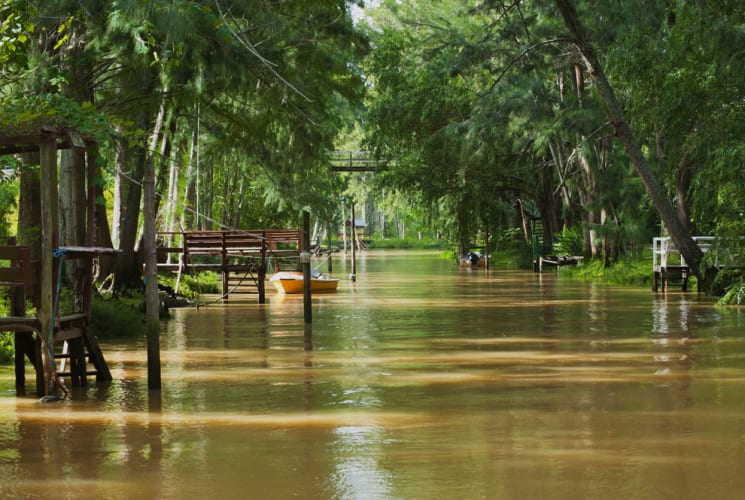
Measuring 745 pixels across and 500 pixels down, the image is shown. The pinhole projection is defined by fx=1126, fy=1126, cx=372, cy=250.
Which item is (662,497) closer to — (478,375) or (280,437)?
(280,437)

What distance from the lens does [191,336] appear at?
798 inches

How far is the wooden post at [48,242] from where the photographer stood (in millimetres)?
11875

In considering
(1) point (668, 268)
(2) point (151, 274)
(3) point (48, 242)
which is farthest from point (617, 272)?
(3) point (48, 242)

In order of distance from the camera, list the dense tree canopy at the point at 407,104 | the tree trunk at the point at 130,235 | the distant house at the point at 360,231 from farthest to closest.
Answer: the distant house at the point at 360,231 → the tree trunk at the point at 130,235 → the dense tree canopy at the point at 407,104

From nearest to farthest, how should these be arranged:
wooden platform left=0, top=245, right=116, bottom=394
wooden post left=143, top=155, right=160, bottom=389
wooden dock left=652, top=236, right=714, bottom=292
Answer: wooden platform left=0, top=245, right=116, bottom=394 < wooden post left=143, top=155, right=160, bottom=389 < wooden dock left=652, top=236, right=714, bottom=292

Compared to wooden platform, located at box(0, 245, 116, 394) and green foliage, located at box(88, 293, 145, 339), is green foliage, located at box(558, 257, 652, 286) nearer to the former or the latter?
green foliage, located at box(88, 293, 145, 339)

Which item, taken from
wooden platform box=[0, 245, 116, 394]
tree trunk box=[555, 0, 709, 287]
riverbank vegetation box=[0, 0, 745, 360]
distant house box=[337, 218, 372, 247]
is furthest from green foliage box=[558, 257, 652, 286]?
distant house box=[337, 218, 372, 247]

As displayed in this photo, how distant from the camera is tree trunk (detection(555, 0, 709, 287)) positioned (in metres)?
25.8

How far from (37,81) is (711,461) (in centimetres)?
1180

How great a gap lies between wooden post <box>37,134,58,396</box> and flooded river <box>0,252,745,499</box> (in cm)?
75

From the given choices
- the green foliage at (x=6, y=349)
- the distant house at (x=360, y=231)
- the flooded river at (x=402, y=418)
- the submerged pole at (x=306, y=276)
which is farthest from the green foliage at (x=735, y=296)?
the distant house at (x=360, y=231)

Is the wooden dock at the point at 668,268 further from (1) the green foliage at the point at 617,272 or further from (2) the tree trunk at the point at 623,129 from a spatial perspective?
(1) the green foliage at the point at 617,272

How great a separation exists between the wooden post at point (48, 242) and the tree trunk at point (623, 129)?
1595 cm

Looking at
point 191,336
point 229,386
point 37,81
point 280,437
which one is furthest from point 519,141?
point 280,437
